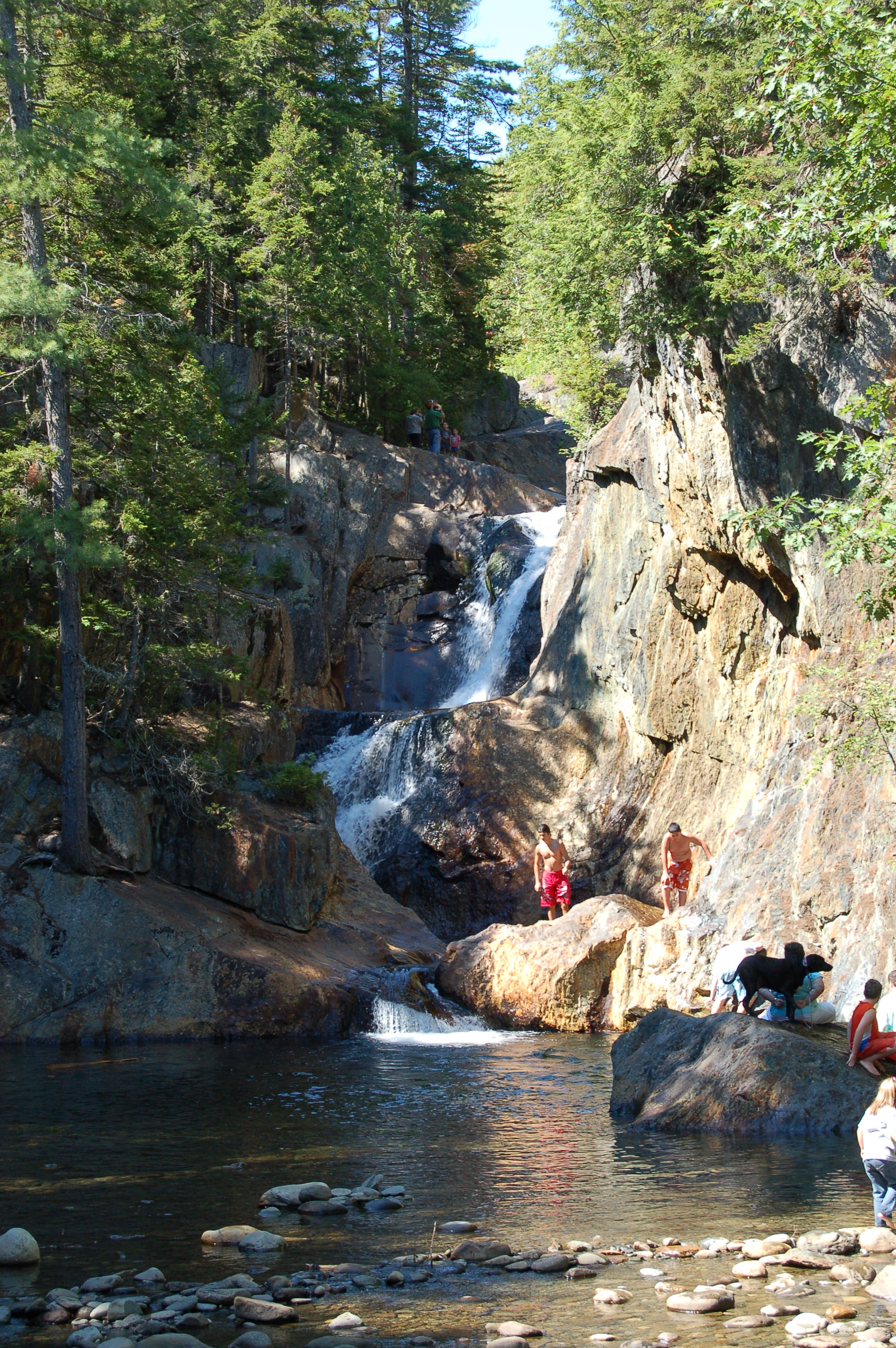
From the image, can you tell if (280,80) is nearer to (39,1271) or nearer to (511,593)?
(511,593)

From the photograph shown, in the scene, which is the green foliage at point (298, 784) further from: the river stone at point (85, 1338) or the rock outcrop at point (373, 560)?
the river stone at point (85, 1338)

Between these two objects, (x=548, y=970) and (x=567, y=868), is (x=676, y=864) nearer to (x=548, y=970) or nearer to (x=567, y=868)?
(x=567, y=868)

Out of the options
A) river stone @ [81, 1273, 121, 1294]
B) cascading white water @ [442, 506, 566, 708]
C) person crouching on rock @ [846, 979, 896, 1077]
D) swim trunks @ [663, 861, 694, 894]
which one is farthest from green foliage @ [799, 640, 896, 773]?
cascading white water @ [442, 506, 566, 708]

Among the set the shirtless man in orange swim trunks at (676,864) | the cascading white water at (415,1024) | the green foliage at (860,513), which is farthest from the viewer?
the shirtless man in orange swim trunks at (676,864)

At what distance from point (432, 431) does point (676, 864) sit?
21743 millimetres

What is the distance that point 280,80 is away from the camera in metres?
37.3

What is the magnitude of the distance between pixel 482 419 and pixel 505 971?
29.0 metres

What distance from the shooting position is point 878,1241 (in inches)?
283

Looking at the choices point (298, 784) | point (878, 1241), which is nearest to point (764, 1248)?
point (878, 1241)

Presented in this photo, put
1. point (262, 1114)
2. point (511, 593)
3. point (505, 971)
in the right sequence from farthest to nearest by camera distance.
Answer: point (511, 593) < point (505, 971) < point (262, 1114)

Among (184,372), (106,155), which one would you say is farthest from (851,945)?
(184,372)

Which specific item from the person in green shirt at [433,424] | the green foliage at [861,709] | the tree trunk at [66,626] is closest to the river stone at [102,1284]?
the green foliage at [861,709]

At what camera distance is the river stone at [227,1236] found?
24.6ft

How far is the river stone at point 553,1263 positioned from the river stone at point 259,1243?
1.59 metres
